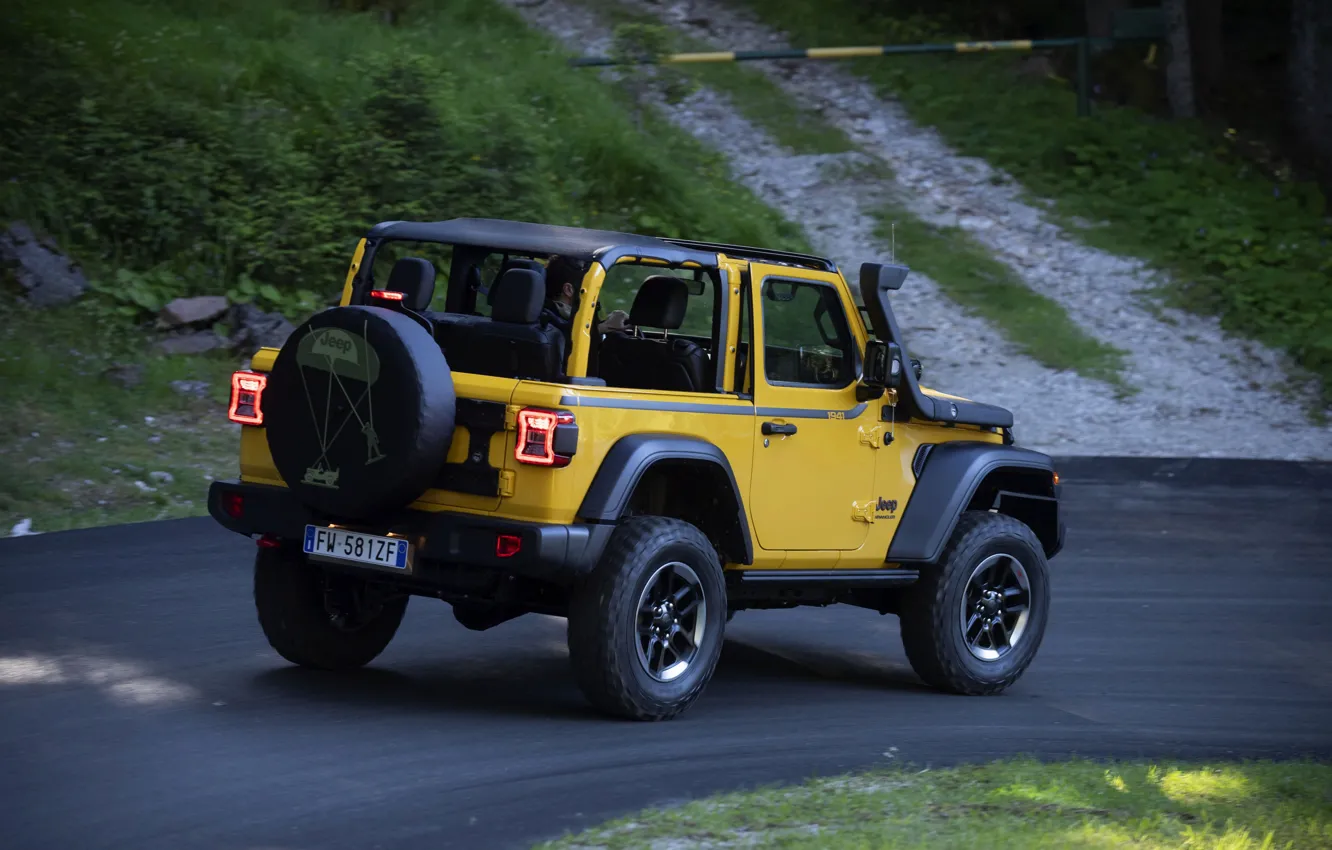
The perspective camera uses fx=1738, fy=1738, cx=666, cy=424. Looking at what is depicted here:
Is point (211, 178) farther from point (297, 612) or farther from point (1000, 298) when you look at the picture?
point (297, 612)

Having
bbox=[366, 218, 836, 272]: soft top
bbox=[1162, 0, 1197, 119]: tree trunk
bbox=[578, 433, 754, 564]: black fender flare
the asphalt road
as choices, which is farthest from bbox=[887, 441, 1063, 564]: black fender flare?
bbox=[1162, 0, 1197, 119]: tree trunk

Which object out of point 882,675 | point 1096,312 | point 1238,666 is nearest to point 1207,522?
point 1238,666

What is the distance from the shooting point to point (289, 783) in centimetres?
591

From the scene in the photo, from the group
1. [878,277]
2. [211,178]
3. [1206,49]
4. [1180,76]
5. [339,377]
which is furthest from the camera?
[1206,49]

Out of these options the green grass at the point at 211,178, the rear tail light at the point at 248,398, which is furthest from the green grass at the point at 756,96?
the rear tail light at the point at 248,398

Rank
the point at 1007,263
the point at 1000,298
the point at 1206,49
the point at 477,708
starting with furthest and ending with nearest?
the point at 1206,49, the point at 1007,263, the point at 1000,298, the point at 477,708

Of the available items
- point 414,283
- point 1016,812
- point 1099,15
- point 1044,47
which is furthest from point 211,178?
point 1099,15

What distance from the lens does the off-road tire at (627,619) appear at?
6.70 m

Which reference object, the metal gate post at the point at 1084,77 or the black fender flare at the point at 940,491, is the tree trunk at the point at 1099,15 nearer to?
the metal gate post at the point at 1084,77

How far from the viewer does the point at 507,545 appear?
655cm

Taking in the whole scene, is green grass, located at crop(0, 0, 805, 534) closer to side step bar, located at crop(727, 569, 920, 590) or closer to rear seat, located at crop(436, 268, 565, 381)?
rear seat, located at crop(436, 268, 565, 381)

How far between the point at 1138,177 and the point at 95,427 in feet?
50.8

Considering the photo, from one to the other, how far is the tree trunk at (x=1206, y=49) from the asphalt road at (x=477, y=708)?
16.6 metres

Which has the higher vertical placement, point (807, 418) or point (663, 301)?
point (663, 301)
